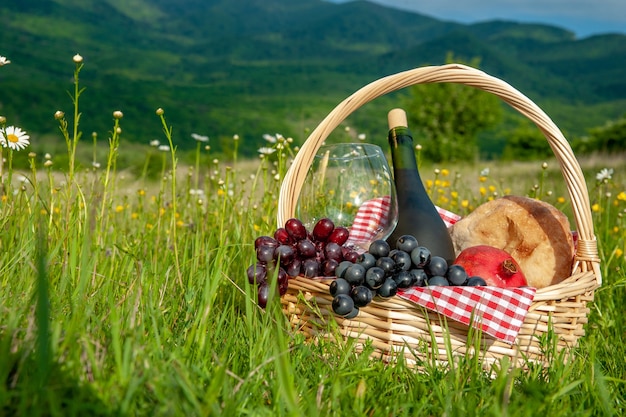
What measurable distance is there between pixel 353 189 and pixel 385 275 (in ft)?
2.56

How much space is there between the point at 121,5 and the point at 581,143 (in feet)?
465

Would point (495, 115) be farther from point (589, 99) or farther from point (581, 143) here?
point (589, 99)

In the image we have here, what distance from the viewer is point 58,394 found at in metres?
1.11

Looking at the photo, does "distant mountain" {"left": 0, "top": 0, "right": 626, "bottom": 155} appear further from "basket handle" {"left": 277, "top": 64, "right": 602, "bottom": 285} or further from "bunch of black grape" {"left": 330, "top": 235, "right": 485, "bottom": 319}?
"bunch of black grape" {"left": 330, "top": 235, "right": 485, "bottom": 319}

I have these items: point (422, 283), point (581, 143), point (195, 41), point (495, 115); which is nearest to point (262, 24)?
point (195, 41)

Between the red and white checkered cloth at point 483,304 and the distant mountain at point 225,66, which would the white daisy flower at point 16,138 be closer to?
the red and white checkered cloth at point 483,304

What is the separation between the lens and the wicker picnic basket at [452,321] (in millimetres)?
1862

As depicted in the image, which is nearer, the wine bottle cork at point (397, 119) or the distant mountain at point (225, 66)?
the wine bottle cork at point (397, 119)

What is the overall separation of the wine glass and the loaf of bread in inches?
15.0

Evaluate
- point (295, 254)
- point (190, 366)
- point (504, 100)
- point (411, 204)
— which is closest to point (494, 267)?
point (411, 204)

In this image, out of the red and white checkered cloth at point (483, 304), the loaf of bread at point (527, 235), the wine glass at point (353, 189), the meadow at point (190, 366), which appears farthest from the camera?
the wine glass at point (353, 189)

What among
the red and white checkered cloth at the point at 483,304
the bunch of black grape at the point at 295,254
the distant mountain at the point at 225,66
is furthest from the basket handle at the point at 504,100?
the distant mountain at the point at 225,66

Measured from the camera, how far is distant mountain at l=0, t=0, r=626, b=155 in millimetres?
58384

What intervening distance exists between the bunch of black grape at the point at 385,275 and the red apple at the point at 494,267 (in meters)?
0.17
